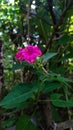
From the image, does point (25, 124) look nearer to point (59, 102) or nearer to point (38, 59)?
point (59, 102)

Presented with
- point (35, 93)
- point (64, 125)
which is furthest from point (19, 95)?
point (64, 125)

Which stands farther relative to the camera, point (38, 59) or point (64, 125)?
point (64, 125)

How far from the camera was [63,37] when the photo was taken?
1447 mm

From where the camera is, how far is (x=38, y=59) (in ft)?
3.32

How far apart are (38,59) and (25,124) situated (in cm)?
27

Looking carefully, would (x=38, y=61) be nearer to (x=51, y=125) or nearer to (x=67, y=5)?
(x=51, y=125)

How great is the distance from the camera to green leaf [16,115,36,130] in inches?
46.7

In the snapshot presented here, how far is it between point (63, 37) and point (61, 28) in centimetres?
19

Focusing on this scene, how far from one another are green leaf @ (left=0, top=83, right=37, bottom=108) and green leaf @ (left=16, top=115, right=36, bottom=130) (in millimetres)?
82

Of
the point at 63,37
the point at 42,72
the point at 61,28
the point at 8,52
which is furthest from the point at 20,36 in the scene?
the point at 42,72

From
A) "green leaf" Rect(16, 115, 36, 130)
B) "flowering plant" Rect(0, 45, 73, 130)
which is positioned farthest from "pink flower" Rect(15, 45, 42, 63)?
"green leaf" Rect(16, 115, 36, 130)

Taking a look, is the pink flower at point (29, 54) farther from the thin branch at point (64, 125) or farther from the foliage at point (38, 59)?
the thin branch at point (64, 125)

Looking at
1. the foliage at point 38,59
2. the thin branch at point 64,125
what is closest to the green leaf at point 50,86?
the foliage at point 38,59

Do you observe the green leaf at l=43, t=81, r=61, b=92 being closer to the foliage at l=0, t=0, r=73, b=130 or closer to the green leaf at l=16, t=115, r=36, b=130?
the foliage at l=0, t=0, r=73, b=130
